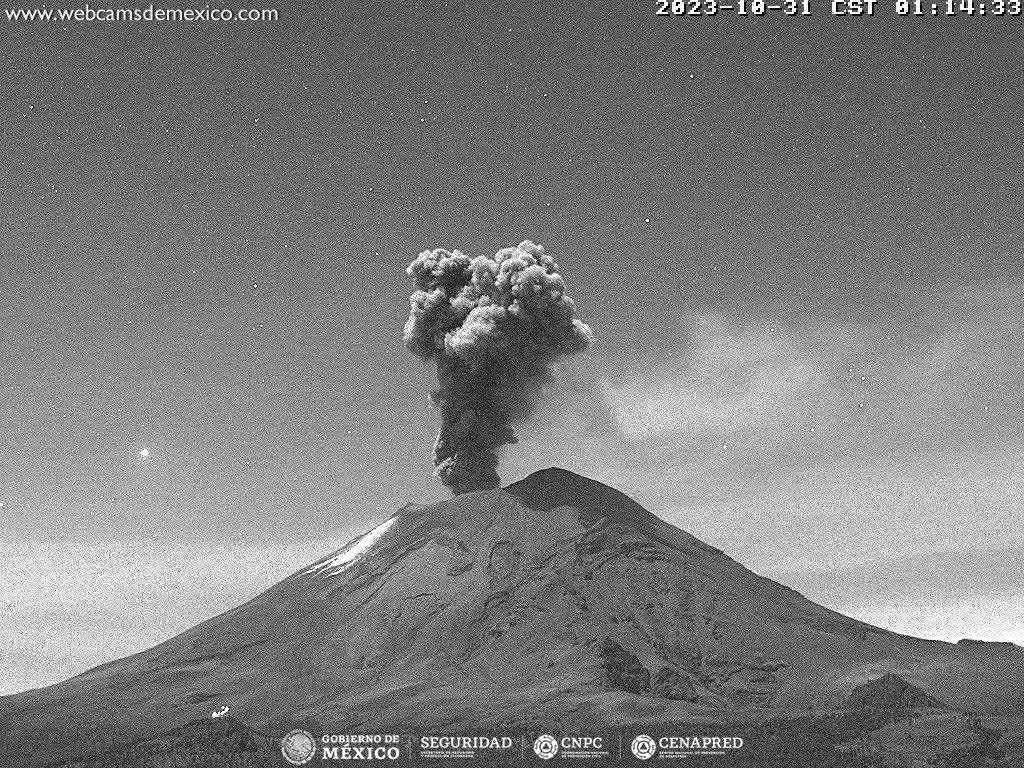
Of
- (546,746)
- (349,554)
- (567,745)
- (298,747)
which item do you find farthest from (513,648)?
(349,554)

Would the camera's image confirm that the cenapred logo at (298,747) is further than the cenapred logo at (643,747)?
Yes

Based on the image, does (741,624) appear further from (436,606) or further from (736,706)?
(436,606)

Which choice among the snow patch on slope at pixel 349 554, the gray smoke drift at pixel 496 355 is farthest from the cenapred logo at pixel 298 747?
the gray smoke drift at pixel 496 355

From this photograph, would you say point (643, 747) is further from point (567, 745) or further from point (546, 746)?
point (546, 746)

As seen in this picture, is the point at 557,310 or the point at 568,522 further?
the point at 557,310

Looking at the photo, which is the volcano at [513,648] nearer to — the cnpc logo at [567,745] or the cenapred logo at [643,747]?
the cnpc logo at [567,745]

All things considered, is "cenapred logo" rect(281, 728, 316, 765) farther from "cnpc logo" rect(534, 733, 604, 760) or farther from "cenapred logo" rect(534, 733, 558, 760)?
"cnpc logo" rect(534, 733, 604, 760)

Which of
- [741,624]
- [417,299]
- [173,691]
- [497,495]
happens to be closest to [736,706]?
[741,624]
